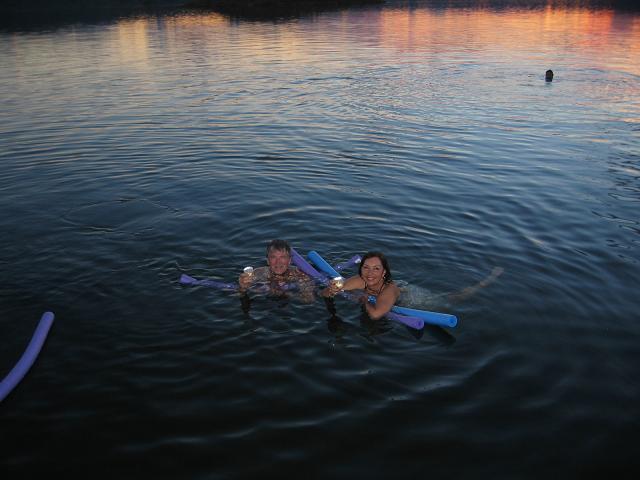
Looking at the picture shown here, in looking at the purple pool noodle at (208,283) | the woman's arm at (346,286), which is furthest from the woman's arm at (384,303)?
the purple pool noodle at (208,283)

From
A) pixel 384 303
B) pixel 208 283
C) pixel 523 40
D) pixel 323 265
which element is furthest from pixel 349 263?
pixel 523 40

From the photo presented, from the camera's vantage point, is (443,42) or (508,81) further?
(443,42)

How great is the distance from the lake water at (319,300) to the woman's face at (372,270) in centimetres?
71

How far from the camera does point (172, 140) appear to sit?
17.9m

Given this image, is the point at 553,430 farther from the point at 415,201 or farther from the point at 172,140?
the point at 172,140

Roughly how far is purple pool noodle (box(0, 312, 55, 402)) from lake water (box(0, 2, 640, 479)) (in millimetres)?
130

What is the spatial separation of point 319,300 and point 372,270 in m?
1.21

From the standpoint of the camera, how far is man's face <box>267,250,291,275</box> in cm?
783

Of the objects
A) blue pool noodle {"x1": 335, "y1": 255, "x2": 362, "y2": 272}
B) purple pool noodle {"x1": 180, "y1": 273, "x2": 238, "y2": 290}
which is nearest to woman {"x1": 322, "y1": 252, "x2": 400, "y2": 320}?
blue pool noodle {"x1": 335, "y1": 255, "x2": 362, "y2": 272}

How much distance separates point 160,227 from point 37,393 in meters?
5.17

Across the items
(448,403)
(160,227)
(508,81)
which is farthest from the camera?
(508,81)

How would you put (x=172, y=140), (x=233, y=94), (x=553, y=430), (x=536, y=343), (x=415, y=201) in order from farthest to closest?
(x=233, y=94) → (x=172, y=140) → (x=415, y=201) → (x=536, y=343) → (x=553, y=430)

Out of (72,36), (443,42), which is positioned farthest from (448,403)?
(72,36)

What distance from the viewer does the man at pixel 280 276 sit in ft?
25.8
